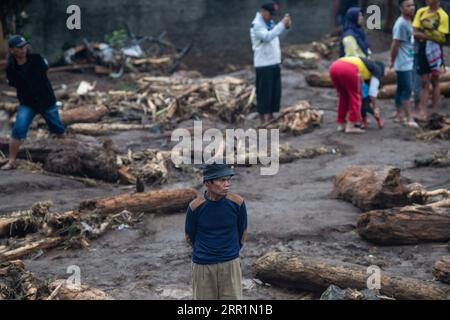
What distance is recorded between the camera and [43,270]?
777 centimetres

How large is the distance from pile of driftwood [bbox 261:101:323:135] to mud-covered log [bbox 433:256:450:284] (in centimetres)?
616

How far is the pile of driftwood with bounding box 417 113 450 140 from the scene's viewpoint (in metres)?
12.0

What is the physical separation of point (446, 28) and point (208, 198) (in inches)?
309

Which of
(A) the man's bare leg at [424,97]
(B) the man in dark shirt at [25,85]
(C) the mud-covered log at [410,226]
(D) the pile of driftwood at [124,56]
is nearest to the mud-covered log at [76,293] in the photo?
(C) the mud-covered log at [410,226]

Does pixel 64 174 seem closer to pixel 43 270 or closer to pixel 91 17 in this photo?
pixel 43 270

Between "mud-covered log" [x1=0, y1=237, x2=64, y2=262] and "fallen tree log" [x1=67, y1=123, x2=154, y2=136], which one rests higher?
"fallen tree log" [x1=67, y1=123, x2=154, y2=136]

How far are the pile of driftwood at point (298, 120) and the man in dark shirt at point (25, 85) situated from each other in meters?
3.63

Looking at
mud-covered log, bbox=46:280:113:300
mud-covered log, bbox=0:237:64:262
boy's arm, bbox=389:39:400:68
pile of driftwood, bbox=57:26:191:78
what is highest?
boy's arm, bbox=389:39:400:68

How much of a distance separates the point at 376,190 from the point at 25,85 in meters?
4.85

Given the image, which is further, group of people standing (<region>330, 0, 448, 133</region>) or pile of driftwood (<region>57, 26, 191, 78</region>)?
pile of driftwood (<region>57, 26, 191, 78</region>)

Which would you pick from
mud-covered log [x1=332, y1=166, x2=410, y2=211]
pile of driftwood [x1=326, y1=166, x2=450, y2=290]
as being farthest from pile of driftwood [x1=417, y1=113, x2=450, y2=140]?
mud-covered log [x1=332, y1=166, x2=410, y2=211]

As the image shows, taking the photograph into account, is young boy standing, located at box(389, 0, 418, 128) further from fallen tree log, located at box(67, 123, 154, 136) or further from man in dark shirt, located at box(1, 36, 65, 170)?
man in dark shirt, located at box(1, 36, 65, 170)

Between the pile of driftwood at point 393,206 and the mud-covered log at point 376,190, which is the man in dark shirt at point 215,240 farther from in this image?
the mud-covered log at point 376,190

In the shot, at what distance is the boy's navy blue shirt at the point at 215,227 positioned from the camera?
6004 millimetres
